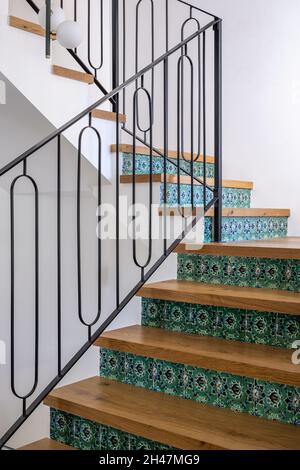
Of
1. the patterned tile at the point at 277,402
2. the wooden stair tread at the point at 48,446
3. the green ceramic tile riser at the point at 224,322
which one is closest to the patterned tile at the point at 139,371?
the green ceramic tile riser at the point at 224,322

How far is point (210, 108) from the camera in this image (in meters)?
4.32

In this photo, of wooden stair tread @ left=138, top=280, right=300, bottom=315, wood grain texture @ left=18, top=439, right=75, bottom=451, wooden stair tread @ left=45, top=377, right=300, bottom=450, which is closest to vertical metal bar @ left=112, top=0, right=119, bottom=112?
wooden stair tread @ left=138, top=280, right=300, bottom=315

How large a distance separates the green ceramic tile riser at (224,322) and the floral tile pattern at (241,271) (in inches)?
10.1

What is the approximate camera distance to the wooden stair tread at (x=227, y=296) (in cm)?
213

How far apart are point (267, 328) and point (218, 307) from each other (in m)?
0.23

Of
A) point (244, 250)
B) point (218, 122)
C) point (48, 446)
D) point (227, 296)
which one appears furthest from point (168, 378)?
point (218, 122)

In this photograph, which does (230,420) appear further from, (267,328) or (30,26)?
(30,26)

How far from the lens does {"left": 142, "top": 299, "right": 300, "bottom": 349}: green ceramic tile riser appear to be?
2.19 meters

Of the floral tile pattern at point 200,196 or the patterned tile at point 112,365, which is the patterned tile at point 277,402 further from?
the floral tile pattern at point 200,196

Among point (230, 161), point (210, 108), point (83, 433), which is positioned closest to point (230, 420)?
point (83, 433)

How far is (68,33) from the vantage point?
8.31 ft

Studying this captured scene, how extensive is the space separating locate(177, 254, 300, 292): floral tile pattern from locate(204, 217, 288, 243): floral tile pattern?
265 mm

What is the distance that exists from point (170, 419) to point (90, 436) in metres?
0.39

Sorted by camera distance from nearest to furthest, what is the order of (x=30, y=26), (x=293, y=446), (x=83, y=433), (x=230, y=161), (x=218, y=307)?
(x=293, y=446)
(x=83, y=433)
(x=218, y=307)
(x=30, y=26)
(x=230, y=161)
